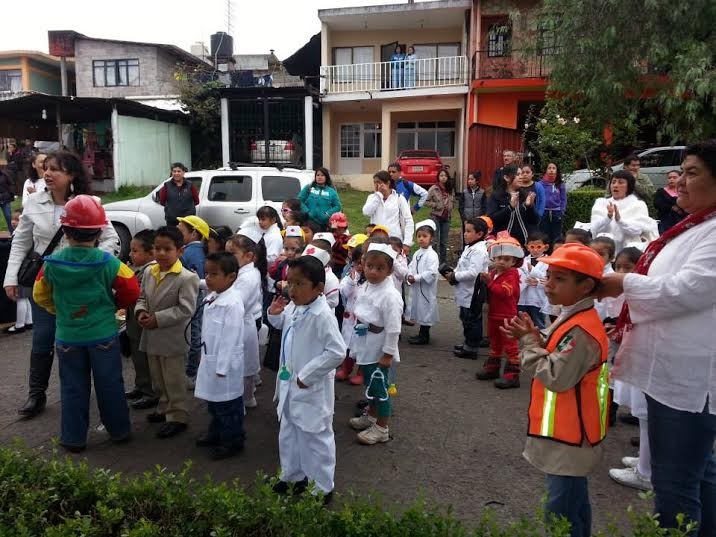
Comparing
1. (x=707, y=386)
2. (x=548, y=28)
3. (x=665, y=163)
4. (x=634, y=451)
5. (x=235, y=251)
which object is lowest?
(x=634, y=451)

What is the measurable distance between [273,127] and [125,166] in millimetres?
5651

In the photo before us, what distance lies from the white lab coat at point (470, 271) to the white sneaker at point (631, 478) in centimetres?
259

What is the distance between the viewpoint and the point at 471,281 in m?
5.86

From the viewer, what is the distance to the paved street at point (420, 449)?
129 inches

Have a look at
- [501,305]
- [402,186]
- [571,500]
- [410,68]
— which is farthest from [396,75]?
[571,500]

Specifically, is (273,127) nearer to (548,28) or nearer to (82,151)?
(82,151)

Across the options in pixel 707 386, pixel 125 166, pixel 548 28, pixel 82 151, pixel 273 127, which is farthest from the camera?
pixel 273 127

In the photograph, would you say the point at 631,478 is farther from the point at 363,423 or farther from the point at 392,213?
the point at 392,213

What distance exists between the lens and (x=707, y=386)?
2.19m

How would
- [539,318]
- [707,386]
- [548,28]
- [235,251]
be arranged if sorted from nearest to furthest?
[707,386]
[235,251]
[539,318]
[548,28]

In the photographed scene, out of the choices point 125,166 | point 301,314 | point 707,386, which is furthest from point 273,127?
point 707,386

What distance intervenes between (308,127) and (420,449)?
713 inches

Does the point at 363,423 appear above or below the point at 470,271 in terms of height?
below

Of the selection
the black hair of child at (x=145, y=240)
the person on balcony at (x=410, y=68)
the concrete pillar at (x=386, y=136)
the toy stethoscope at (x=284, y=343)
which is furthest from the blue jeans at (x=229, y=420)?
the person on balcony at (x=410, y=68)
